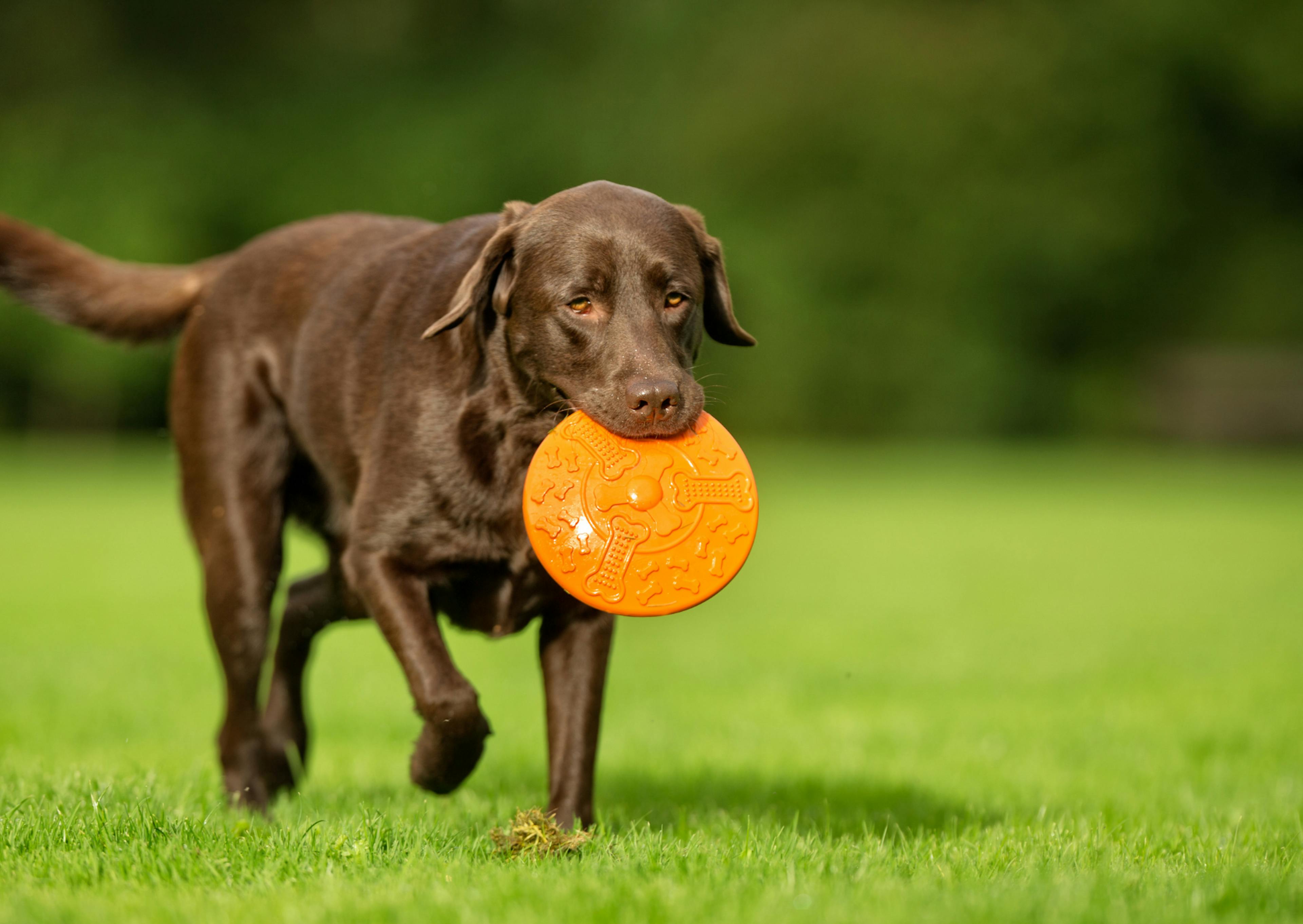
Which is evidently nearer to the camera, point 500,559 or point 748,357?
point 500,559

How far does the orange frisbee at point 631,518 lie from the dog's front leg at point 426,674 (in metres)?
0.44

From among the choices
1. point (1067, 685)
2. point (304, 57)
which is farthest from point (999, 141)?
point (1067, 685)

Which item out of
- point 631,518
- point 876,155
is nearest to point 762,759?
point 631,518

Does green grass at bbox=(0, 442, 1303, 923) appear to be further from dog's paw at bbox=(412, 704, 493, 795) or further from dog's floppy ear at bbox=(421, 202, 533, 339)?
dog's floppy ear at bbox=(421, 202, 533, 339)

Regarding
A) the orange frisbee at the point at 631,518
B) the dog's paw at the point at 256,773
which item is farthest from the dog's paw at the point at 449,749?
Result: the dog's paw at the point at 256,773

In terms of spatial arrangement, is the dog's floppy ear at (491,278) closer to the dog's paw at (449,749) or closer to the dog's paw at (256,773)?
the dog's paw at (449,749)

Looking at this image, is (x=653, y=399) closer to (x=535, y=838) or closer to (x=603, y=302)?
(x=603, y=302)

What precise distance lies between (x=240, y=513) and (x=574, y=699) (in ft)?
5.07

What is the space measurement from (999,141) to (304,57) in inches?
787

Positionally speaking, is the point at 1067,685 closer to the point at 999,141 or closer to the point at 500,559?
the point at 500,559

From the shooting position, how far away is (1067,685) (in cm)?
737

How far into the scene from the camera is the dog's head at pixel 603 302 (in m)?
3.62

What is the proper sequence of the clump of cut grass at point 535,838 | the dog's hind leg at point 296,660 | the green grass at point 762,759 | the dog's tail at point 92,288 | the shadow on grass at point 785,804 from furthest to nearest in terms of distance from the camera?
the dog's tail at point 92,288
the dog's hind leg at point 296,660
the shadow on grass at point 785,804
the clump of cut grass at point 535,838
the green grass at point 762,759

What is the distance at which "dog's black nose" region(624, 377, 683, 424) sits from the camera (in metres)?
3.54
